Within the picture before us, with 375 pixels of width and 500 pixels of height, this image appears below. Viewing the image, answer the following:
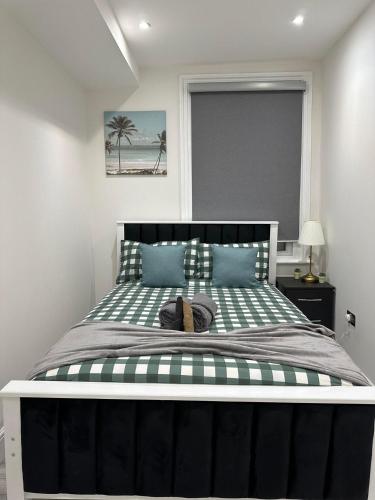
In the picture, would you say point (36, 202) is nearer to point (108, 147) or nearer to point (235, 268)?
point (108, 147)

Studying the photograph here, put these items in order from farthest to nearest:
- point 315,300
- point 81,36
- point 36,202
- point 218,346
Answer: point 315,300 < point 36,202 < point 81,36 < point 218,346

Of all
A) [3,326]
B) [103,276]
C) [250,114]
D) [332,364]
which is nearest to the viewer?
[332,364]

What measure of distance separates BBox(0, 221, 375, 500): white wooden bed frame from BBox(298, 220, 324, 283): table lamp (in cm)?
209

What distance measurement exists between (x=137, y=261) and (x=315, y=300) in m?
1.54

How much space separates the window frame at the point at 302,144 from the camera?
11.8ft

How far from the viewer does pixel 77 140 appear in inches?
138

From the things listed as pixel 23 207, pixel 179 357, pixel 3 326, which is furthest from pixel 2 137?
pixel 179 357

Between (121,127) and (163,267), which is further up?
(121,127)

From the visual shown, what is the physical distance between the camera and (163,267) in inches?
125

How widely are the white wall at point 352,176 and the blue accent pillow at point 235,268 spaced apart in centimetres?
71

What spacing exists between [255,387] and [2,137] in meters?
1.86

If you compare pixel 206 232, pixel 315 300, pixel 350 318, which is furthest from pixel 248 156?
pixel 350 318

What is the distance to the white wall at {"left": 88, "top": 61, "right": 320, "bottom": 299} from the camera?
3.65 m

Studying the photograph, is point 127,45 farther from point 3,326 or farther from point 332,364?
point 332,364
